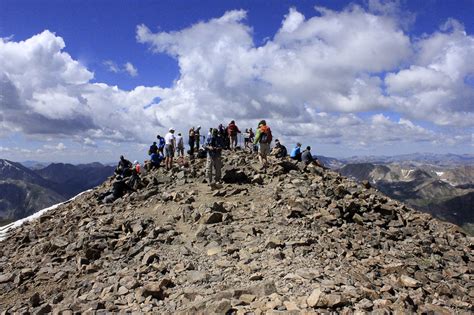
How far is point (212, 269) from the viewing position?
14.8m

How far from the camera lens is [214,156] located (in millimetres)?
26781

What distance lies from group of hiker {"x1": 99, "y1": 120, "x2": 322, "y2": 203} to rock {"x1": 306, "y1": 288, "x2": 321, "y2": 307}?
15.7 meters

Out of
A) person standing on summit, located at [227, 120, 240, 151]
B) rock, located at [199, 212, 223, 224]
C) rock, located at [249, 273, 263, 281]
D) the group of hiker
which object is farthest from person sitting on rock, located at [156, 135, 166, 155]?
rock, located at [249, 273, 263, 281]

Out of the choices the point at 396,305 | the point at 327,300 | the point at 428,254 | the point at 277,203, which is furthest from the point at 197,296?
the point at 428,254

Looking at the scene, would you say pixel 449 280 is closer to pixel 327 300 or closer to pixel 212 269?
pixel 327 300

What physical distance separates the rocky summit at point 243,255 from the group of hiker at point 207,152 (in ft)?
5.15

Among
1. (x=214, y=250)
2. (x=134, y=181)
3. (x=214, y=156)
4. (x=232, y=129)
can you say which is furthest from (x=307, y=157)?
(x=214, y=250)

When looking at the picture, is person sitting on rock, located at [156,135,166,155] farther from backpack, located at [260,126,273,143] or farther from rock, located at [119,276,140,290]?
rock, located at [119,276,140,290]

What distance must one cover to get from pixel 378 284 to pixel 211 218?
9.28 m

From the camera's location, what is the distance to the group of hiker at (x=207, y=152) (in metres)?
27.2

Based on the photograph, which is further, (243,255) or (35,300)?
(243,255)

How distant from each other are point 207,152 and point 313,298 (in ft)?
56.1

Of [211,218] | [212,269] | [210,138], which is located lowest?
[212,269]

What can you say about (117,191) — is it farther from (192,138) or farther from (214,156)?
(192,138)
